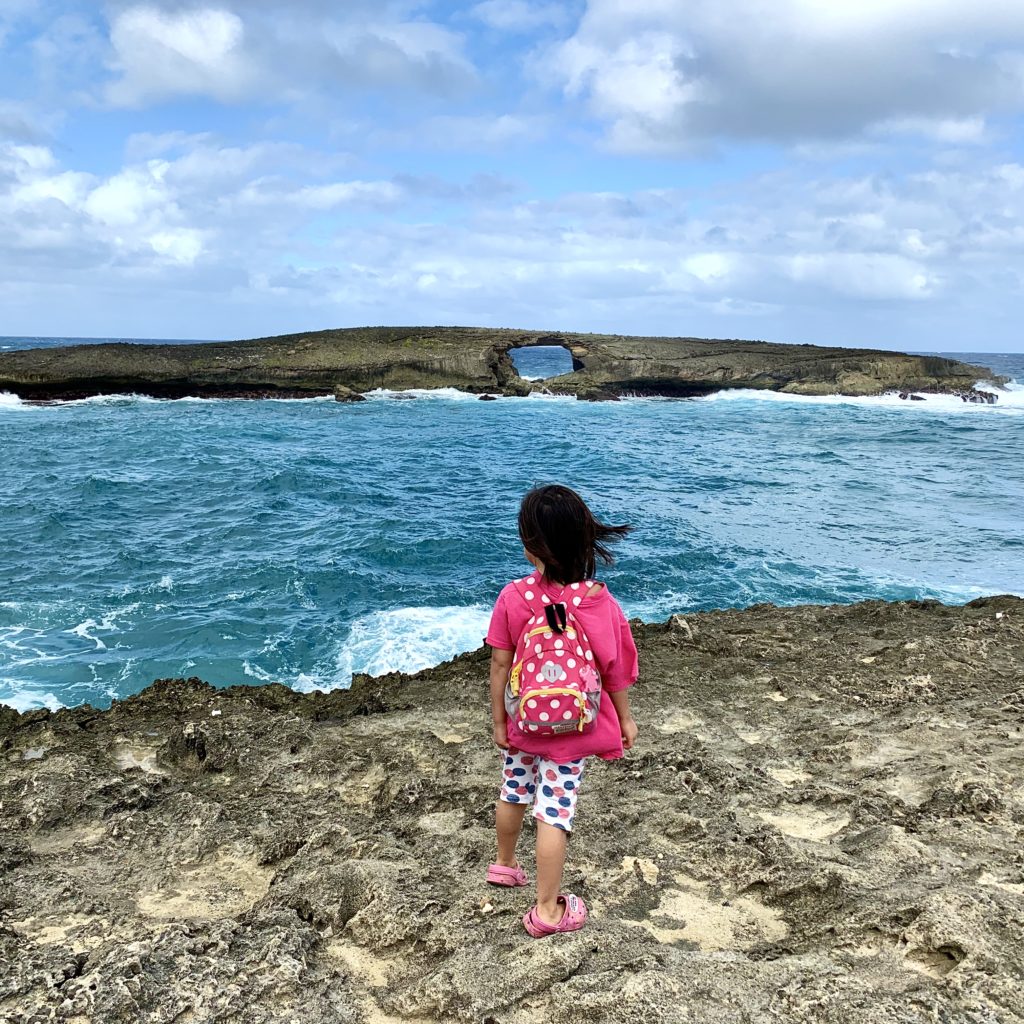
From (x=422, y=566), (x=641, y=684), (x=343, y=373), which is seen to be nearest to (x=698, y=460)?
(x=422, y=566)

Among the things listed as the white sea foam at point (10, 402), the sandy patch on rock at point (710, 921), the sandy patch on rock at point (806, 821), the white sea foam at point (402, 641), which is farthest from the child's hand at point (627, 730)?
the white sea foam at point (10, 402)

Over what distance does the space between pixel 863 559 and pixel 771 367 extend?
4422 centimetres

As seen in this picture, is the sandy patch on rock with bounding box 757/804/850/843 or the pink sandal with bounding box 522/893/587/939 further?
the sandy patch on rock with bounding box 757/804/850/843

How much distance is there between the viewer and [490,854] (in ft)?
11.7

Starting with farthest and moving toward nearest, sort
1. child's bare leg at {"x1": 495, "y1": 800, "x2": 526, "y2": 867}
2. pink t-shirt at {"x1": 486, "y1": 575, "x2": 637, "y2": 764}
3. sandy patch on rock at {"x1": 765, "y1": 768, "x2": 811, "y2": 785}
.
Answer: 1. sandy patch on rock at {"x1": 765, "y1": 768, "x2": 811, "y2": 785}
2. child's bare leg at {"x1": 495, "y1": 800, "x2": 526, "y2": 867}
3. pink t-shirt at {"x1": 486, "y1": 575, "x2": 637, "y2": 764}

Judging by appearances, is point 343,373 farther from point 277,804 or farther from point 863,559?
point 277,804

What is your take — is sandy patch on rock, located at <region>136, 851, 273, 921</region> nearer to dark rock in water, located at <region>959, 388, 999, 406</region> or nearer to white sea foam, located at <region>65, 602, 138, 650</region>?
white sea foam, located at <region>65, 602, 138, 650</region>

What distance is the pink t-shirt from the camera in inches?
111

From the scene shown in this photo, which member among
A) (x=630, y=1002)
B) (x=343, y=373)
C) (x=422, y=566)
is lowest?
(x=422, y=566)

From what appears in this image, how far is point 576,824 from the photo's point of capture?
12.7 ft

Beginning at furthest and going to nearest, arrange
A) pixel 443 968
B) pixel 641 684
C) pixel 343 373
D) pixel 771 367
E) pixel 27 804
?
pixel 771 367 < pixel 343 373 < pixel 641 684 < pixel 27 804 < pixel 443 968

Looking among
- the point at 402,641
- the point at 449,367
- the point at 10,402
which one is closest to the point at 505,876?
the point at 402,641

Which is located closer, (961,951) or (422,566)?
(961,951)

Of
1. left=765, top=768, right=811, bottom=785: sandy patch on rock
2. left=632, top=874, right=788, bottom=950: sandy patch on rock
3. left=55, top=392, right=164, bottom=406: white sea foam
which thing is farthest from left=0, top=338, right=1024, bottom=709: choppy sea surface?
left=55, top=392, right=164, bottom=406: white sea foam
